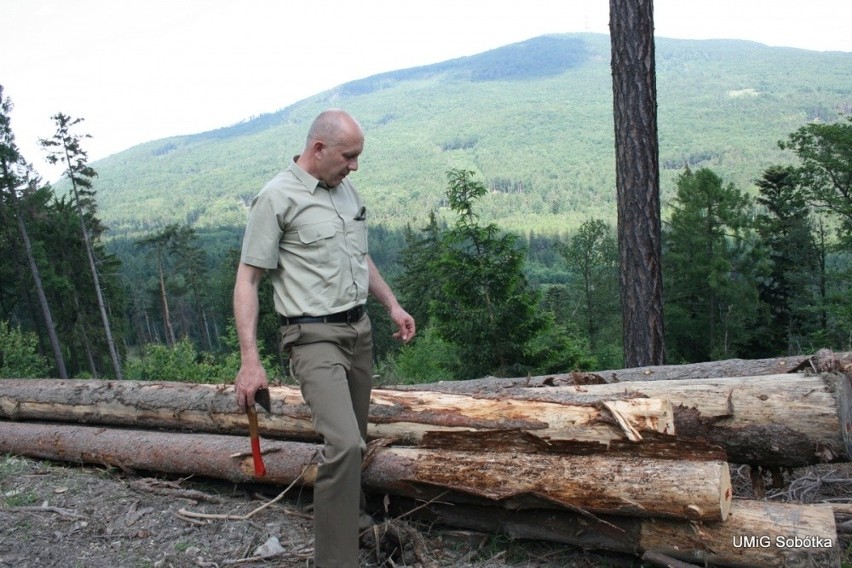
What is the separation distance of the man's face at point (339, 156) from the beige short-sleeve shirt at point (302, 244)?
9 cm

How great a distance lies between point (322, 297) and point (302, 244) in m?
0.30

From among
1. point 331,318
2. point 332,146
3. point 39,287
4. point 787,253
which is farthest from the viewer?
point 787,253

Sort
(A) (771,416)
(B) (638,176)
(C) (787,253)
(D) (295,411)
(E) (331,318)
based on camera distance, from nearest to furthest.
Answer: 1. (E) (331,318)
2. (A) (771,416)
3. (D) (295,411)
4. (B) (638,176)
5. (C) (787,253)

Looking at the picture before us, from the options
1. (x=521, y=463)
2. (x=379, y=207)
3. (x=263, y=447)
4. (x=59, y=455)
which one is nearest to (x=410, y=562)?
(x=521, y=463)

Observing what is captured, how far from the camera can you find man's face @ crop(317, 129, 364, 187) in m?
3.47

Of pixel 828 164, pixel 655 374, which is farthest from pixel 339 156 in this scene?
pixel 828 164

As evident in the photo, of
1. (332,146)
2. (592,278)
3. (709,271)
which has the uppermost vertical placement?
(332,146)

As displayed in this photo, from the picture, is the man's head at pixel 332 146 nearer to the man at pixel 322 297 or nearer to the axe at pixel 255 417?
the man at pixel 322 297

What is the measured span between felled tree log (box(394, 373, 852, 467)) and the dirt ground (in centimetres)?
98

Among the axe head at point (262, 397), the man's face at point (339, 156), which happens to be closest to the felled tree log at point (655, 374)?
the axe head at point (262, 397)

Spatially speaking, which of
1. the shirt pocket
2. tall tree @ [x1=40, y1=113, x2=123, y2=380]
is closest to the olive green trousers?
the shirt pocket

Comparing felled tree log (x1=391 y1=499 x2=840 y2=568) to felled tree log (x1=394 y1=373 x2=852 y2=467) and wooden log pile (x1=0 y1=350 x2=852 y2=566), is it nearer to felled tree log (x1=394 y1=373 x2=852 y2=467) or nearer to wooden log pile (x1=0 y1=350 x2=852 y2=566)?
wooden log pile (x1=0 y1=350 x2=852 y2=566)

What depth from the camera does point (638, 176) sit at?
6859mm

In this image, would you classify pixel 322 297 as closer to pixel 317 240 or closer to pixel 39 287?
pixel 317 240
